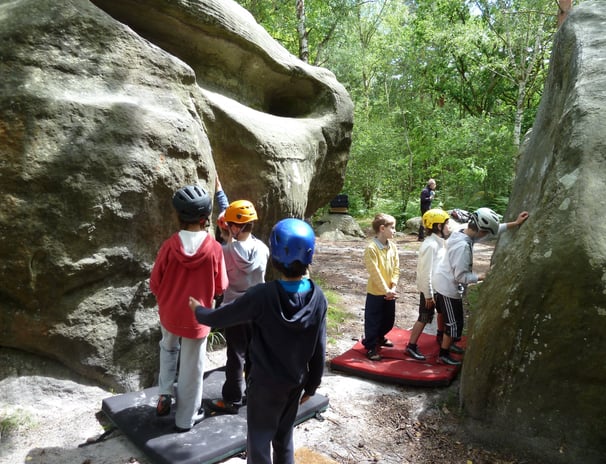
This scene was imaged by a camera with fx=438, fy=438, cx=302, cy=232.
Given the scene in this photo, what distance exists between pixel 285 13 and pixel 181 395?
18.0 metres

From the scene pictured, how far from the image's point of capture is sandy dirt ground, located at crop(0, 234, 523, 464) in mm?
3350

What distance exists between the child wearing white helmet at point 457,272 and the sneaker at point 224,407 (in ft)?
8.59

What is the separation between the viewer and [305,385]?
8.91 feet

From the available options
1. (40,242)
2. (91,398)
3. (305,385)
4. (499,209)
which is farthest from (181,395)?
(499,209)

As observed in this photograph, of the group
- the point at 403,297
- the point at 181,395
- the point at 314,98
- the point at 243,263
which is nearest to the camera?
the point at 181,395

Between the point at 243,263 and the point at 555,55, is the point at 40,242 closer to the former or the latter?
the point at 243,263

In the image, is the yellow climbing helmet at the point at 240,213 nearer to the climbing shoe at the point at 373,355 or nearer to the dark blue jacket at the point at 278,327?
the dark blue jacket at the point at 278,327

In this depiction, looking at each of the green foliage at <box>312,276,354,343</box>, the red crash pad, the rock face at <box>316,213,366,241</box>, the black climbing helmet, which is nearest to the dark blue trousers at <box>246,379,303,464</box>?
the black climbing helmet

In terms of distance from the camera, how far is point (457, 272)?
4.91 meters

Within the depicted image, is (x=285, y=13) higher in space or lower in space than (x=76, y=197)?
higher

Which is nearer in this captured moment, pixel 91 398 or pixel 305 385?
pixel 305 385

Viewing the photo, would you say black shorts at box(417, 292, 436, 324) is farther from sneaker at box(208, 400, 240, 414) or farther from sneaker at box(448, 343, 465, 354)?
sneaker at box(208, 400, 240, 414)

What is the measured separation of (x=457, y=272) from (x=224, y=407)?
2863mm

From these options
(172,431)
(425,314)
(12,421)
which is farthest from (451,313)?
(12,421)
